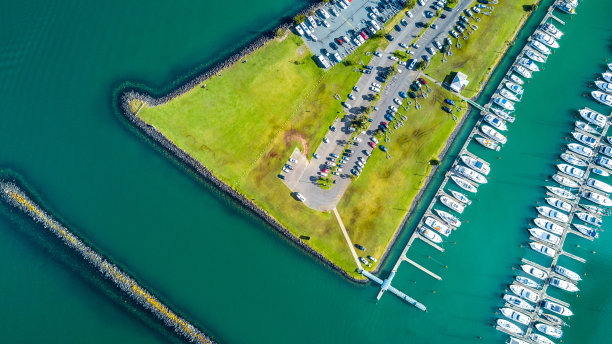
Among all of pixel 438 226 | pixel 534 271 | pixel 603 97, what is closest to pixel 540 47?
pixel 603 97

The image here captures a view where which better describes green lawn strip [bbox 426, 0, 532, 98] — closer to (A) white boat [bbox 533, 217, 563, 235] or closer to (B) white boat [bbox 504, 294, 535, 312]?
(A) white boat [bbox 533, 217, 563, 235]

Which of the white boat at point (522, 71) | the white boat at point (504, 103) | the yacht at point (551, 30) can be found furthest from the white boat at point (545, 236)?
the yacht at point (551, 30)

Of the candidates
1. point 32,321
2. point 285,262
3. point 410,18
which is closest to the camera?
point 32,321

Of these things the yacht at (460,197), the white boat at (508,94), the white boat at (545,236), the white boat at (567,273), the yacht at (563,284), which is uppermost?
the white boat at (508,94)

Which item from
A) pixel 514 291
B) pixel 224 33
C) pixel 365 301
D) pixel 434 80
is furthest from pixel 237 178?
pixel 514 291

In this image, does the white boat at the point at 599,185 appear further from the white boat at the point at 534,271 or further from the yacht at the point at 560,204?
the white boat at the point at 534,271

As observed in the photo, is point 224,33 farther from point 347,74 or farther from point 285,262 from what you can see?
point 285,262

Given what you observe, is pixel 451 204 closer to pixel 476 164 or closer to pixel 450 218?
pixel 450 218
